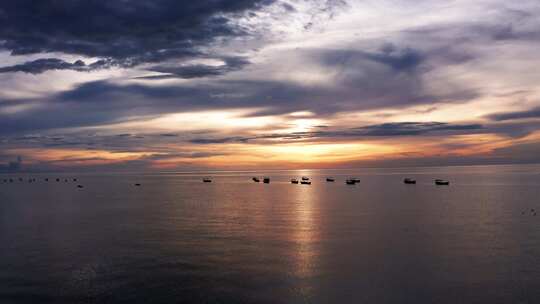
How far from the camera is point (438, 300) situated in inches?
1219

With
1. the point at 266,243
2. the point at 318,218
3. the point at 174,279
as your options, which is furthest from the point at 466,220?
the point at 174,279

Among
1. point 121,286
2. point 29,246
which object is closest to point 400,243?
point 121,286

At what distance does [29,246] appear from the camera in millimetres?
50438

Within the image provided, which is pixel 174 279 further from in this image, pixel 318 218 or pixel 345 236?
pixel 318 218

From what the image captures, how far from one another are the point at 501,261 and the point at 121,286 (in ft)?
109

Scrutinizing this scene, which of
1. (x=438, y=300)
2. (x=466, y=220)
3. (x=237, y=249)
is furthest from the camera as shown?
(x=466, y=220)

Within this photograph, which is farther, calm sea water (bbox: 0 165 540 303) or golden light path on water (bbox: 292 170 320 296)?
golden light path on water (bbox: 292 170 320 296)

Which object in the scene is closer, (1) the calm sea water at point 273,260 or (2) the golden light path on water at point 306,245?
(1) the calm sea water at point 273,260

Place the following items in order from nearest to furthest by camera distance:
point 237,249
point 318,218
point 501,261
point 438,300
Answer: point 438,300
point 501,261
point 237,249
point 318,218

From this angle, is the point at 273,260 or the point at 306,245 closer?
A: the point at 273,260

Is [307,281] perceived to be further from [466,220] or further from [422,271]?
[466,220]

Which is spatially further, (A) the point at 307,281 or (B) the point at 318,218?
(B) the point at 318,218

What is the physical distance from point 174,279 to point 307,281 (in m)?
10.5

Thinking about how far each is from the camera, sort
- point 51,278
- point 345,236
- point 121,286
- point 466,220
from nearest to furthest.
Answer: point 121,286 → point 51,278 → point 345,236 → point 466,220
